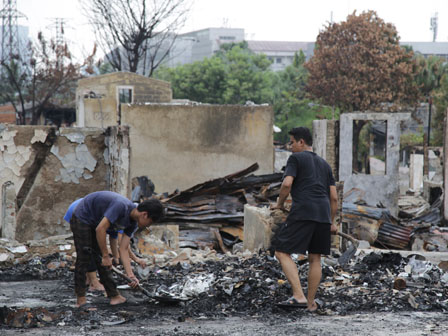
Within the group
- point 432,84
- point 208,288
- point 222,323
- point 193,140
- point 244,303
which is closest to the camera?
point 222,323

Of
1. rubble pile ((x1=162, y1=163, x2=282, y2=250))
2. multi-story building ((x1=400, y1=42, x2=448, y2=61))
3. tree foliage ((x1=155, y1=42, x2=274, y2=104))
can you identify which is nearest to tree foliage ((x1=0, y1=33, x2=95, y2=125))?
tree foliage ((x1=155, y1=42, x2=274, y2=104))

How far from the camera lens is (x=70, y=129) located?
30.5 feet

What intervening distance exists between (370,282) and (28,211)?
18.3 feet

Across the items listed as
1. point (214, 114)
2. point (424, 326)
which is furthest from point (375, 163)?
point (424, 326)

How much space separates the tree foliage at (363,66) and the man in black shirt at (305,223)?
24493 mm

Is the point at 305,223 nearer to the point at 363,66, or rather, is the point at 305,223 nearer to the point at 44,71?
the point at 363,66

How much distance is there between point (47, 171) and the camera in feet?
30.5

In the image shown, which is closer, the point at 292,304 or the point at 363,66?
the point at 292,304

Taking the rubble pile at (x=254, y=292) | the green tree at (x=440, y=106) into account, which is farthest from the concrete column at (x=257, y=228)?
the green tree at (x=440, y=106)

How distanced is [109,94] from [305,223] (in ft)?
75.1

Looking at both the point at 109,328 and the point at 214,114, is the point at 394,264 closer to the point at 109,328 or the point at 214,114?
the point at 109,328

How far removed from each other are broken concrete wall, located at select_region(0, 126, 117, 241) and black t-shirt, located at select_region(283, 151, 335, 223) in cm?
494

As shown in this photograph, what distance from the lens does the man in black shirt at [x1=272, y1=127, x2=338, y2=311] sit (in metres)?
5.04

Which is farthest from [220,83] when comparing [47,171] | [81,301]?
[81,301]
